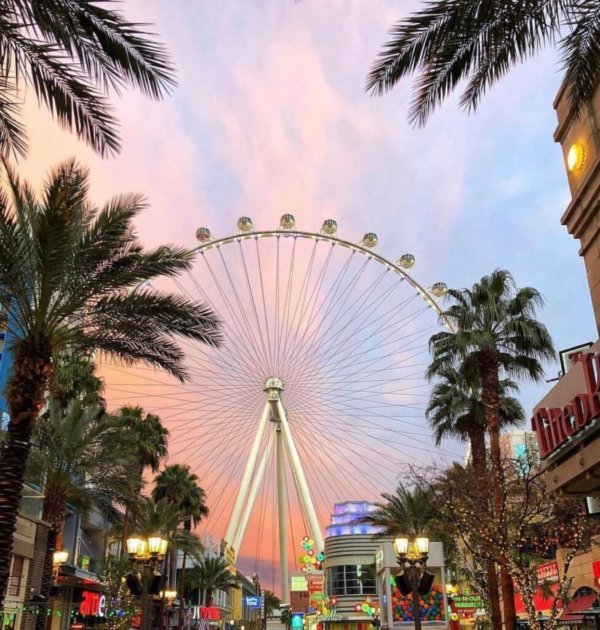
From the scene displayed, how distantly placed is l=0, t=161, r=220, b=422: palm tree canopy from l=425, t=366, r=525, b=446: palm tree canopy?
1700cm

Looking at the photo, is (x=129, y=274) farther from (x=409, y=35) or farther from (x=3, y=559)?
(x=409, y=35)

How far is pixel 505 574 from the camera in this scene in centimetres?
2166

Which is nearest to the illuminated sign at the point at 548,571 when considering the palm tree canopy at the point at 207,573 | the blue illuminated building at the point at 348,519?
the palm tree canopy at the point at 207,573

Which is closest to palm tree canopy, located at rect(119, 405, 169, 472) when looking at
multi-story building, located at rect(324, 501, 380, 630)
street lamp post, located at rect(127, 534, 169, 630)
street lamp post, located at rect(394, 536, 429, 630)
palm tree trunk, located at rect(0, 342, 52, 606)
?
street lamp post, located at rect(127, 534, 169, 630)

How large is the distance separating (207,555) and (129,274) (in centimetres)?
7039

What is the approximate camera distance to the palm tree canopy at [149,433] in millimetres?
42750

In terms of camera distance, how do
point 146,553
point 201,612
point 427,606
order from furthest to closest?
point 201,612 → point 427,606 → point 146,553

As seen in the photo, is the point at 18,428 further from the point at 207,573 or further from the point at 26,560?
the point at 207,573

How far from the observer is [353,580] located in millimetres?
80500

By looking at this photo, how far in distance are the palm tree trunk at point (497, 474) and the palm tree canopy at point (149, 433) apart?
22.8m

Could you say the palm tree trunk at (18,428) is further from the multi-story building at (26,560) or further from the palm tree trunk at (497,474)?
the multi-story building at (26,560)

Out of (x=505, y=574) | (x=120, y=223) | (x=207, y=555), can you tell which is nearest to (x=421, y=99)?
(x=120, y=223)

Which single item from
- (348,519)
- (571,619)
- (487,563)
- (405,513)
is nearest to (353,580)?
(348,519)

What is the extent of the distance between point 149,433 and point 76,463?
65.4ft
